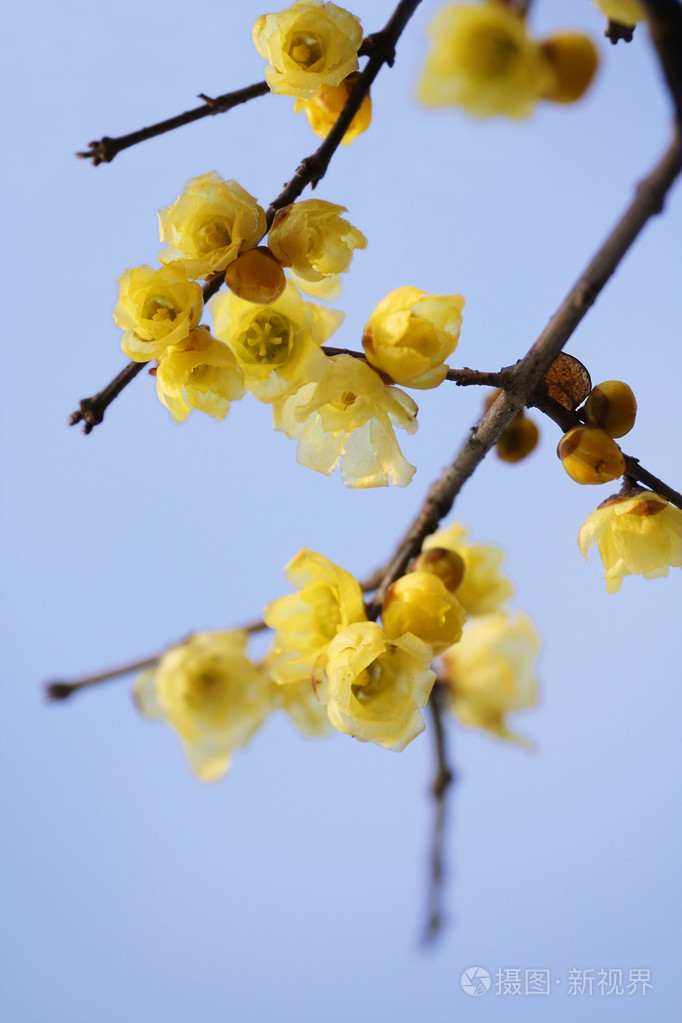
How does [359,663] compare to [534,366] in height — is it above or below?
below

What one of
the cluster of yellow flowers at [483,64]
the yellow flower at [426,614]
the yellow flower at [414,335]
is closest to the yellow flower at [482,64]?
the cluster of yellow flowers at [483,64]

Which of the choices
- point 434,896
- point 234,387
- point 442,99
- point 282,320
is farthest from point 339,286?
point 434,896

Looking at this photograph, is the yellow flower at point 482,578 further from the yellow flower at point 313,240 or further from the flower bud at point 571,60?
the flower bud at point 571,60

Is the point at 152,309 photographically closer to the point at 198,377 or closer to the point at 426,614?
the point at 198,377

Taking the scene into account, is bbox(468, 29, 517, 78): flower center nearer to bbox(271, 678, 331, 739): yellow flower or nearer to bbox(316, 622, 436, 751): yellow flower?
bbox(316, 622, 436, 751): yellow flower

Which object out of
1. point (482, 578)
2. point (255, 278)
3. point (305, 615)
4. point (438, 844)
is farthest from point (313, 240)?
point (438, 844)

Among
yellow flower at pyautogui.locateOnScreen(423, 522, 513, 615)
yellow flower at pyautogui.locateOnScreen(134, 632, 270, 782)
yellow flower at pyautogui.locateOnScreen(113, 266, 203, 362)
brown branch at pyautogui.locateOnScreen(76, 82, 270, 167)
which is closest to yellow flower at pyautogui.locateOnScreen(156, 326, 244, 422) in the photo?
yellow flower at pyautogui.locateOnScreen(113, 266, 203, 362)
